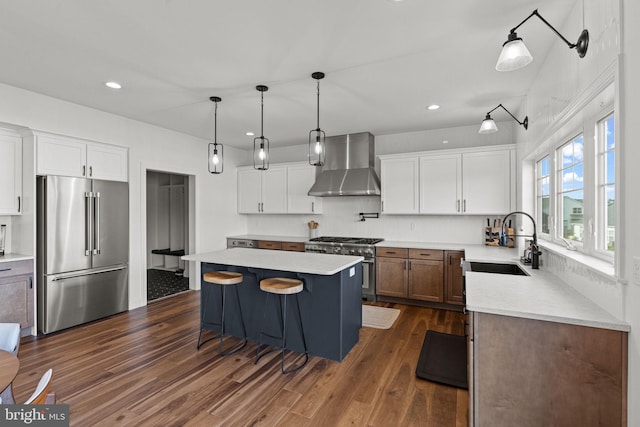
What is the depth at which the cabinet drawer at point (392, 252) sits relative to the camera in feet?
15.0

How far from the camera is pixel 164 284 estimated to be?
602 centimetres

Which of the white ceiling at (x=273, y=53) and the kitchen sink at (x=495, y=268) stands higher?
the white ceiling at (x=273, y=53)

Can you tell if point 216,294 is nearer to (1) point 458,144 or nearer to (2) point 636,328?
(2) point 636,328

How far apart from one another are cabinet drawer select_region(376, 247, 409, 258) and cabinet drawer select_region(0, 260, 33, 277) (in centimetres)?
424

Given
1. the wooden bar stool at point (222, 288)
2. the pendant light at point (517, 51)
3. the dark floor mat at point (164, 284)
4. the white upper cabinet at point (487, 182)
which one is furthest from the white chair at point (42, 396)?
the white upper cabinet at point (487, 182)

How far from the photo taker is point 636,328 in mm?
1382

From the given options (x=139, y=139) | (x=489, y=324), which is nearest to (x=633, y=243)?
(x=489, y=324)

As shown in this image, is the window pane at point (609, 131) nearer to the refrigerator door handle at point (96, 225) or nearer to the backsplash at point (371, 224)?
the backsplash at point (371, 224)

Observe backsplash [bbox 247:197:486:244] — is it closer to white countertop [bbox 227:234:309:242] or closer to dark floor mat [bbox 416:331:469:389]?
white countertop [bbox 227:234:309:242]

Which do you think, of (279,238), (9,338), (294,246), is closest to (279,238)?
(279,238)

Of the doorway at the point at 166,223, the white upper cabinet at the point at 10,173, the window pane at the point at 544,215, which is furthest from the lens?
the doorway at the point at 166,223

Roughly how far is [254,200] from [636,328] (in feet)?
18.2

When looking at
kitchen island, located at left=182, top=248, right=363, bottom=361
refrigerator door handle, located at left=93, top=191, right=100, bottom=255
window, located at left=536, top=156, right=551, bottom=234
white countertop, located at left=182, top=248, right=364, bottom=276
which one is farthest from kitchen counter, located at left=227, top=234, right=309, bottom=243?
window, located at left=536, top=156, right=551, bottom=234

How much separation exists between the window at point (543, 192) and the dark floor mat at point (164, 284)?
5.39 meters
